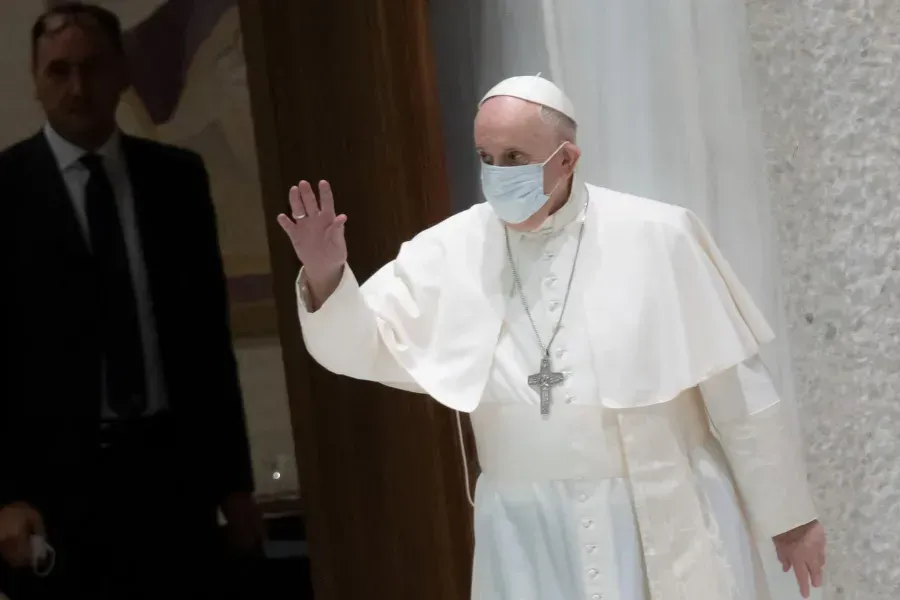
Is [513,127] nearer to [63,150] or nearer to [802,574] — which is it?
[802,574]

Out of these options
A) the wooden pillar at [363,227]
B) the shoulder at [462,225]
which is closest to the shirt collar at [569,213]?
the shoulder at [462,225]

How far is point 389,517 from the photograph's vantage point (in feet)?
7.74

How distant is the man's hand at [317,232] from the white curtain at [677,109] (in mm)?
847

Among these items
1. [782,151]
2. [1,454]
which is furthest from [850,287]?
[1,454]

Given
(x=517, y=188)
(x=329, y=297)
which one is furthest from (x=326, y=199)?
(x=517, y=188)

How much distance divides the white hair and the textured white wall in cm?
56

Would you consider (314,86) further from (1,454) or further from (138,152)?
(1,454)

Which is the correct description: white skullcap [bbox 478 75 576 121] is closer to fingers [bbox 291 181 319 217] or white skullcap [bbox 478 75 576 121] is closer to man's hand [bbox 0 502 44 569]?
fingers [bbox 291 181 319 217]

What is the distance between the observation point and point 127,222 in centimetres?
229

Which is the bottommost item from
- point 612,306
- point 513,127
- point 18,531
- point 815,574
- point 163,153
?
point 815,574

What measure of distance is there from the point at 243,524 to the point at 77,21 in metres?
1.27

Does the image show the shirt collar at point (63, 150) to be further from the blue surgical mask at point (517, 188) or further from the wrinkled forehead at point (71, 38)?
the blue surgical mask at point (517, 188)

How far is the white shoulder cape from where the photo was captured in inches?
64.0

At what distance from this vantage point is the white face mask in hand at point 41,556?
222 cm
